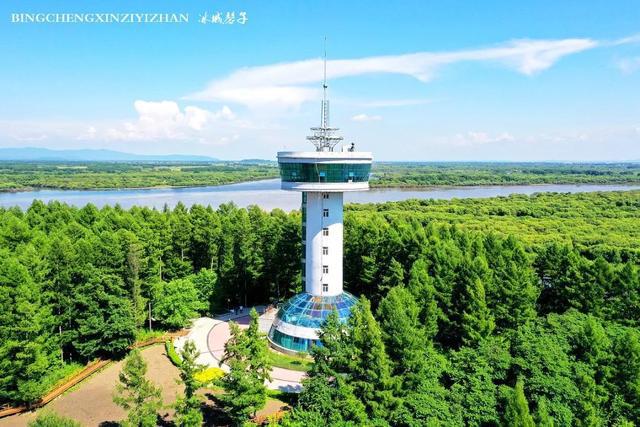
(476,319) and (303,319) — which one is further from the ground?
(476,319)

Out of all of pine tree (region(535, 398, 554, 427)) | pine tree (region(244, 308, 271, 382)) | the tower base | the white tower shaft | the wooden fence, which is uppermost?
the white tower shaft

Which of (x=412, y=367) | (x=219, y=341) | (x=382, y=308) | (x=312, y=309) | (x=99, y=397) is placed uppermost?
(x=382, y=308)

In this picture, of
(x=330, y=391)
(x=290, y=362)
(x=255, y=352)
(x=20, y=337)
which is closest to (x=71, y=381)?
(x=20, y=337)

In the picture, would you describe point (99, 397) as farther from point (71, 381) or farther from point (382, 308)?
point (382, 308)

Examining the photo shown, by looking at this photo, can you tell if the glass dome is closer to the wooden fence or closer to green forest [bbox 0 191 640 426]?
green forest [bbox 0 191 640 426]

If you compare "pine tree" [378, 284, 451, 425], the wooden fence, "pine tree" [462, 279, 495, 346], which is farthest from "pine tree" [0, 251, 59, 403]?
"pine tree" [462, 279, 495, 346]

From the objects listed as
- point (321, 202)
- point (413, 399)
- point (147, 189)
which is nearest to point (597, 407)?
point (413, 399)
